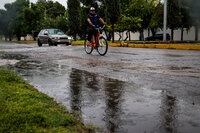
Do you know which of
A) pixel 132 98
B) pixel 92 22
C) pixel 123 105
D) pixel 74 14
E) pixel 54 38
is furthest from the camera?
pixel 74 14

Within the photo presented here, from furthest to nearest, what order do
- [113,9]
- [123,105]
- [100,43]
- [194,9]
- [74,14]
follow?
[74,14] → [194,9] → [113,9] → [100,43] → [123,105]

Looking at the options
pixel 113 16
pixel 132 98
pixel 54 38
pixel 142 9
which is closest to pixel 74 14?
pixel 113 16

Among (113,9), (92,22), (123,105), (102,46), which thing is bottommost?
(123,105)

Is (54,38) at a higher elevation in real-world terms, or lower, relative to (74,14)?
lower

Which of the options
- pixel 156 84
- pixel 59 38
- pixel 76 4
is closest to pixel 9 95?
pixel 156 84

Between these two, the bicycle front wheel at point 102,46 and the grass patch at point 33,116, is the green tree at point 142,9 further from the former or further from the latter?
the grass patch at point 33,116

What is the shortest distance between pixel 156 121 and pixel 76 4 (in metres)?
32.8

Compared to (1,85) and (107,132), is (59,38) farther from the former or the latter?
(107,132)

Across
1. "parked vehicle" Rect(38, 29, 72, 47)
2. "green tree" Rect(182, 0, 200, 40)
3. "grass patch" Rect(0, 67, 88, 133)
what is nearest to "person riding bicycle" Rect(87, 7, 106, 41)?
"grass patch" Rect(0, 67, 88, 133)

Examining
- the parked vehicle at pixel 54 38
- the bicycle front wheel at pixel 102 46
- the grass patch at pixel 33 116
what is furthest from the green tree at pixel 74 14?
the grass patch at pixel 33 116

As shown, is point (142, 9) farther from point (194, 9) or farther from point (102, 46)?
point (102, 46)

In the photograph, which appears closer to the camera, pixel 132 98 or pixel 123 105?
pixel 123 105

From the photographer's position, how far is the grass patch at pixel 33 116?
8.00ft

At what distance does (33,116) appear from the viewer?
268 cm
